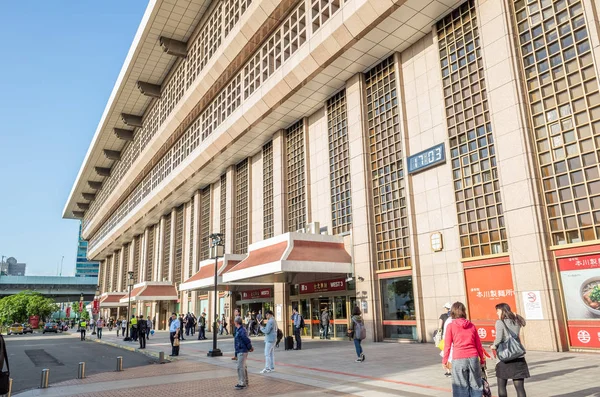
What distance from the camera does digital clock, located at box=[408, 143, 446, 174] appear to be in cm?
1914

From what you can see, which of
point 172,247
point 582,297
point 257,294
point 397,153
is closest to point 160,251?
point 172,247

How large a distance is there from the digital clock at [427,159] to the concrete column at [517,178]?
3.02 m

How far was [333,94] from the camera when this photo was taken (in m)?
26.4

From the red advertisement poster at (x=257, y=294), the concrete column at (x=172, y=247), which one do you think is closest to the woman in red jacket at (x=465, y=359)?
the red advertisement poster at (x=257, y=294)

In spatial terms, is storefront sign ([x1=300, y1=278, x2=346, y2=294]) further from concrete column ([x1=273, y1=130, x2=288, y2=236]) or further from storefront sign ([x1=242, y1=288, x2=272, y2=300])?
storefront sign ([x1=242, y1=288, x2=272, y2=300])

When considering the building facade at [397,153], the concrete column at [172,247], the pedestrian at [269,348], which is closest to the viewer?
the pedestrian at [269,348]

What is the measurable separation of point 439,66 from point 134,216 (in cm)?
4710

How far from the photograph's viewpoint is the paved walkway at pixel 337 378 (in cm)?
934

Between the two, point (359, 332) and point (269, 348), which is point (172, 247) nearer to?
point (269, 348)

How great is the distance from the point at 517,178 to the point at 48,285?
11645 cm

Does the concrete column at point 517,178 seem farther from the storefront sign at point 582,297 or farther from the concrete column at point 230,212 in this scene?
the concrete column at point 230,212

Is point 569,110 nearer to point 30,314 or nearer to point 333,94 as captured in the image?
point 333,94

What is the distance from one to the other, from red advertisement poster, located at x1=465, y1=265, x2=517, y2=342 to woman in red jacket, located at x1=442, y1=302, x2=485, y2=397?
1094cm

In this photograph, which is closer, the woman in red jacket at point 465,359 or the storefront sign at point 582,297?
the woman in red jacket at point 465,359
